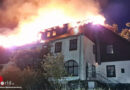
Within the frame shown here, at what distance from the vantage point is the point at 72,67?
75.4 ft

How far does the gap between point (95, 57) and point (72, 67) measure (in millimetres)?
5114

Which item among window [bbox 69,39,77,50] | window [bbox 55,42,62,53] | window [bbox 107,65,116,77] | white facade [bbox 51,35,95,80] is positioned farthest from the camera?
window [bbox 55,42,62,53]

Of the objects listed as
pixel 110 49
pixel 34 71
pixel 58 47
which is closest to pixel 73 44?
pixel 58 47

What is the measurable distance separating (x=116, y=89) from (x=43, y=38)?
52.7ft

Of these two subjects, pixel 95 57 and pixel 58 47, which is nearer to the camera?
pixel 58 47

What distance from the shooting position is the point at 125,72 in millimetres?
22797

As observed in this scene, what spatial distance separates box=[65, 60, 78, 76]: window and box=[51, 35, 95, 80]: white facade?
487mm

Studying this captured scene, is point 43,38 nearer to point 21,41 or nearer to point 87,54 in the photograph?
point 21,41

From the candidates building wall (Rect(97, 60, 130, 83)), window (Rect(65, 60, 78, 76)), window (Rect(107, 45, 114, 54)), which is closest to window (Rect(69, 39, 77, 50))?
window (Rect(65, 60, 78, 76))

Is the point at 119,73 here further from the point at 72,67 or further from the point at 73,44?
the point at 73,44

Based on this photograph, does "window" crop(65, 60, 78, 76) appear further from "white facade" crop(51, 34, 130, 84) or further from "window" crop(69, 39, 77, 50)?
"window" crop(69, 39, 77, 50)

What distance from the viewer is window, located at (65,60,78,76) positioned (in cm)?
2257

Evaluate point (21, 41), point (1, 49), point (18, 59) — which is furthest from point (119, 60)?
point (1, 49)

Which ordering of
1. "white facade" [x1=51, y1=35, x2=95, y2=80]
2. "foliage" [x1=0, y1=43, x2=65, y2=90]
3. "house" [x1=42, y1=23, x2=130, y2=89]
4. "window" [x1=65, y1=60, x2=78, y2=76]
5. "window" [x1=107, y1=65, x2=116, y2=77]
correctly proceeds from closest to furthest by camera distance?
1. "foliage" [x1=0, y1=43, x2=65, y2=90]
2. "white facade" [x1=51, y1=35, x2=95, y2=80]
3. "house" [x1=42, y1=23, x2=130, y2=89]
4. "window" [x1=65, y1=60, x2=78, y2=76]
5. "window" [x1=107, y1=65, x2=116, y2=77]
